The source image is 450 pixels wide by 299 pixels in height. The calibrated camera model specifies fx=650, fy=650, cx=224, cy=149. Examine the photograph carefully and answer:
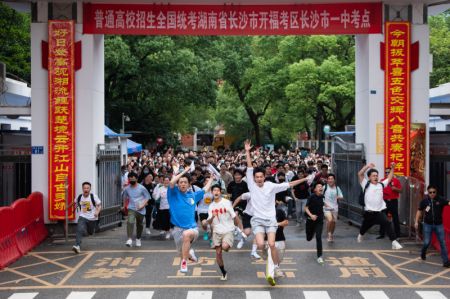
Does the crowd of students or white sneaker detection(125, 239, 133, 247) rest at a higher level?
the crowd of students

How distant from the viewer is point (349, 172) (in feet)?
63.8

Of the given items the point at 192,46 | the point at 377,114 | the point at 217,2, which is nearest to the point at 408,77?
the point at 377,114

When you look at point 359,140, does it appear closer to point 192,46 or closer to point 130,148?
point 130,148

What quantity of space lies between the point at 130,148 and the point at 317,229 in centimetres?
2108

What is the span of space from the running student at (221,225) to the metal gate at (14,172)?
A: 835 cm

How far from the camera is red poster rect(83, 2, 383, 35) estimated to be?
17.0m

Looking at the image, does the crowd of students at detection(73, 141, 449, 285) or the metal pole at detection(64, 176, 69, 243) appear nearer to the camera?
the crowd of students at detection(73, 141, 449, 285)

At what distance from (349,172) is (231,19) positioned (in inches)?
234

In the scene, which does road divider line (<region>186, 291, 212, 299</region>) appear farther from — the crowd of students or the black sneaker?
the black sneaker

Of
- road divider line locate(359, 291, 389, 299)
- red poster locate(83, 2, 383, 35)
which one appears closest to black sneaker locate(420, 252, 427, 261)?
road divider line locate(359, 291, 389, 299)

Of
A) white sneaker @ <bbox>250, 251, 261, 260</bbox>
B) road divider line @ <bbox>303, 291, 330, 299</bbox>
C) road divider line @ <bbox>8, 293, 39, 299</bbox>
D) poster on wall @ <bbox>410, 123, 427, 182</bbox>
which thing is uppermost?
poster on wall @ <bbox>410, 123, 427, 182</bbox>

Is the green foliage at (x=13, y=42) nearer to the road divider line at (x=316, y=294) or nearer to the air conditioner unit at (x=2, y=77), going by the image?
the air conditioner unit at (x=2, y=77)

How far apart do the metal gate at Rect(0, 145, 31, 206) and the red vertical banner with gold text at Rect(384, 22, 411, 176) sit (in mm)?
9778

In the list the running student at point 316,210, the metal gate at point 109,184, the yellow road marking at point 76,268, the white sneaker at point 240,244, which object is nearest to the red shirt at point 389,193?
the running student at point 316,210
